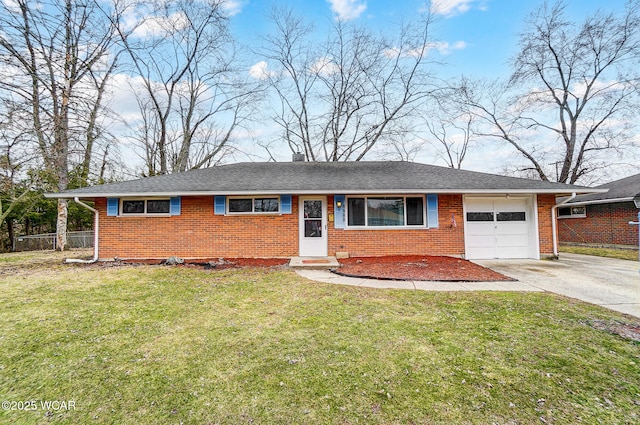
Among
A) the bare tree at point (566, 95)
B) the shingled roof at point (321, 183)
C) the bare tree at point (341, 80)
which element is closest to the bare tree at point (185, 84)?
the bare tree at point (341, 80)

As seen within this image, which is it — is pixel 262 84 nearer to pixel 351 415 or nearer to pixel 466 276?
pixel 466 276

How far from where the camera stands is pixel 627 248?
12547 mm

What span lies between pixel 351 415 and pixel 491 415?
3.50 ft

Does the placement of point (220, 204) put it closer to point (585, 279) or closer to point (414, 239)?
point (414, 239)

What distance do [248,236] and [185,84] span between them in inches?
660

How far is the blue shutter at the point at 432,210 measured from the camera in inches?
361

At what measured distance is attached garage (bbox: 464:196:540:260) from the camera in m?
9.34

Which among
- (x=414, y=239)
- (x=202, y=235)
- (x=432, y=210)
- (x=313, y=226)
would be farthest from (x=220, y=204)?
(x=432, y=210)

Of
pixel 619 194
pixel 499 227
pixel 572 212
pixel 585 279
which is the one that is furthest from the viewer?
pixel 572 212

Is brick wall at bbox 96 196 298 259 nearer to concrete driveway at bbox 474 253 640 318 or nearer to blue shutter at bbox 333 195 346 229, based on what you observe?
blue shutter at bbox 333 195 346 229

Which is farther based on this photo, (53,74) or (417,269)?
(53,74)

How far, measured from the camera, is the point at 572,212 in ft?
51.1

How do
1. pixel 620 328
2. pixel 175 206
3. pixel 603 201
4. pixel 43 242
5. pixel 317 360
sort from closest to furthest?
pixel 317 360 → pixel 620 328 → pixel 175 206 → pixel 603 201 → pixel 43 242

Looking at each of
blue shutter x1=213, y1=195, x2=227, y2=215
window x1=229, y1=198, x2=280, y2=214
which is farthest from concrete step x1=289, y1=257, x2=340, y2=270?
blue shutter x1=213, y1=195, x2=227, y2=215
